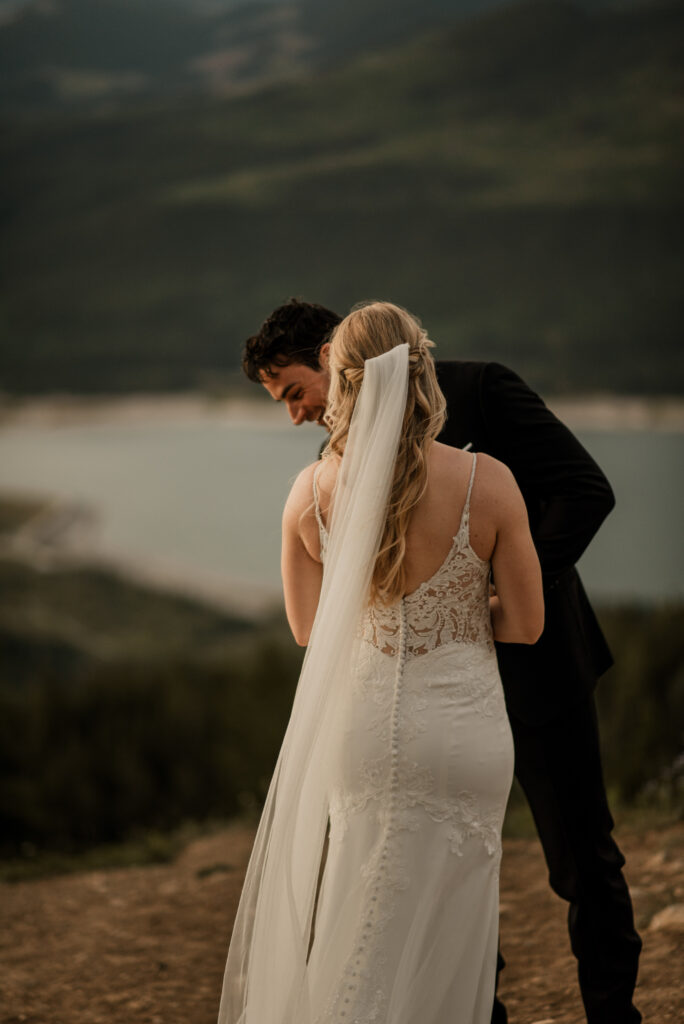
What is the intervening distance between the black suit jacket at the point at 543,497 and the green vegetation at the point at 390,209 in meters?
11.8

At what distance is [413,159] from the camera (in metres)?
15.2

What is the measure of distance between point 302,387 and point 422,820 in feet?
3.86

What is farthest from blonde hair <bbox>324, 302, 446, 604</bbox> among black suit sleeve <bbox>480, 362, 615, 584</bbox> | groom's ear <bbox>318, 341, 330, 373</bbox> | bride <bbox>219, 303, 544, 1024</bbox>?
groom's ear <bbox>318, 341, 330, 373</bbox>

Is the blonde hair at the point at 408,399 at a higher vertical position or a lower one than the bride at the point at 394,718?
higher

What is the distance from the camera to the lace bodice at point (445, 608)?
1.81m

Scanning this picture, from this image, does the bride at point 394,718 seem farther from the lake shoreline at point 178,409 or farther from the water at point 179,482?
the lake shoreline at point 178,409

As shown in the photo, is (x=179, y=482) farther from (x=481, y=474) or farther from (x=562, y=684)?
(x=481, y=474)

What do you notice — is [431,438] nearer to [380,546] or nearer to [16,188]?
[380,546]

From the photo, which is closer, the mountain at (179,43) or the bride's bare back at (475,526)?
the bride's bare back at (475,526)

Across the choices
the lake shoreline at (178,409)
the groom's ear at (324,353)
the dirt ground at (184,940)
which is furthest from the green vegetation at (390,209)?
the groom's ear at (324,353)

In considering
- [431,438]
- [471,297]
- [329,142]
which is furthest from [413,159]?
[431,438]

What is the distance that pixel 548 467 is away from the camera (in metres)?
2.14

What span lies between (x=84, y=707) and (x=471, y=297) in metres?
9.46

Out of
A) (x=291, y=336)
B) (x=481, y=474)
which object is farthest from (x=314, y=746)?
(x=291, y=336)
